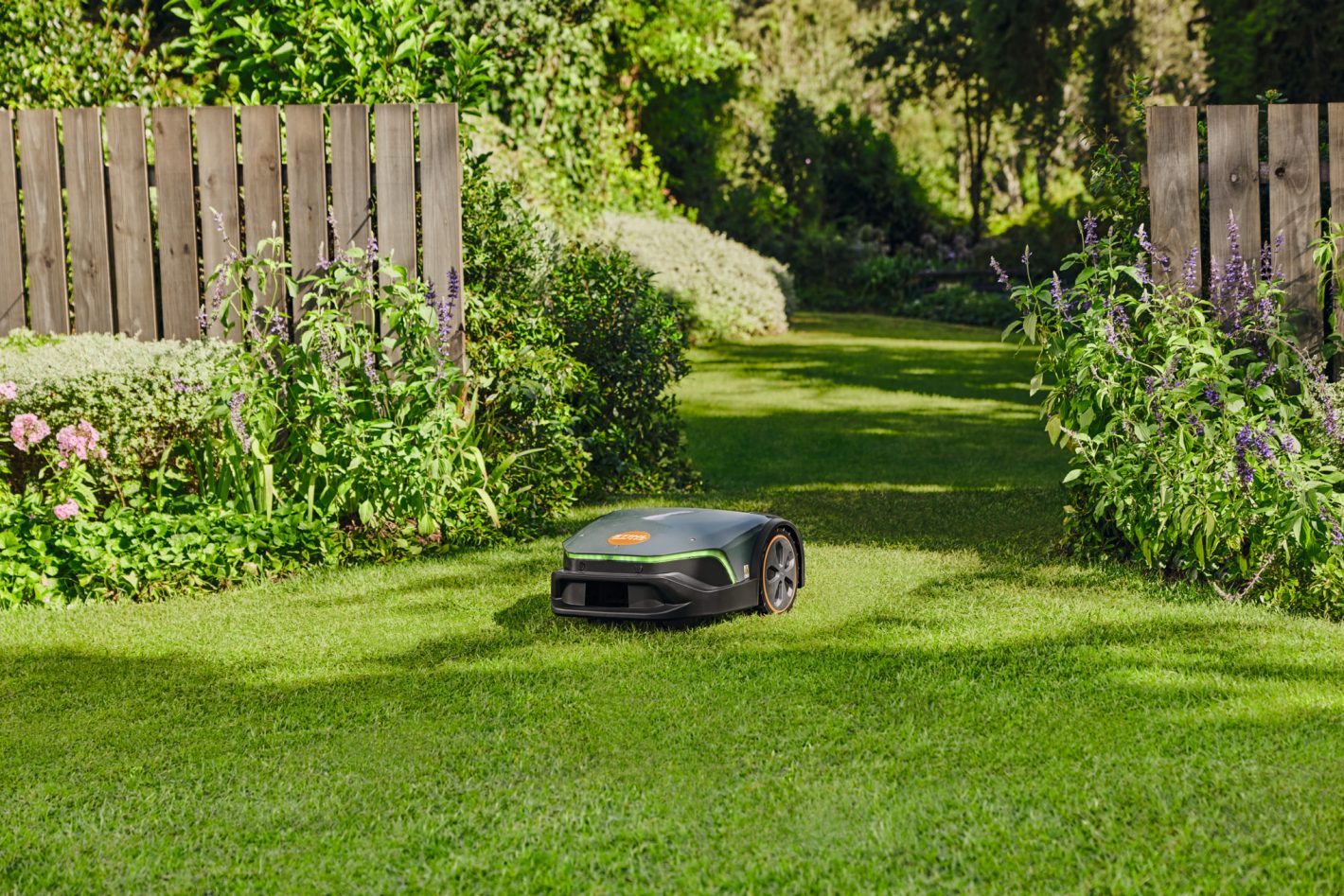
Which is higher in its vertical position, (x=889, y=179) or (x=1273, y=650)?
(x=889, y=179)

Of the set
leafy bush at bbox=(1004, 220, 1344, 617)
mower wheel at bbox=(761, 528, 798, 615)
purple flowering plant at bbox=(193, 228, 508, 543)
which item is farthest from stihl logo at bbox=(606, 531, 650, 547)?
leafy bush at bbox=(1004, 220, 1344, 617)

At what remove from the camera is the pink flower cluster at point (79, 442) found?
5.40 metres

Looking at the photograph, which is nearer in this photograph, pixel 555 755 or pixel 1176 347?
pixel 555 755

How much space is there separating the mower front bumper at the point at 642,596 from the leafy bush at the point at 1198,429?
139cm

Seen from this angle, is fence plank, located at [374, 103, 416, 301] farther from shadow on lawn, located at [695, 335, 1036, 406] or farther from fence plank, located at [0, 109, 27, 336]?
shadow on lawn, located at [695, 335, 1036, 406]

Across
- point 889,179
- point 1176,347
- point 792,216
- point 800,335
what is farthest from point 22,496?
point 889,179

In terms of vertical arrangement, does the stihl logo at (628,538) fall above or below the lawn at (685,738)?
above

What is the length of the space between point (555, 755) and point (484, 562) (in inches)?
90.7

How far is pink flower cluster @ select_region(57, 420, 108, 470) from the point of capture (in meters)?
5.40

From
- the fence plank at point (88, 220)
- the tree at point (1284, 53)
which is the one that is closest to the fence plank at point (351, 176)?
the fence plank at point (88, 220)

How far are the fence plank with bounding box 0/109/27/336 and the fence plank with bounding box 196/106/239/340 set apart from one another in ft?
3.59

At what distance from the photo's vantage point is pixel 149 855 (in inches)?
113

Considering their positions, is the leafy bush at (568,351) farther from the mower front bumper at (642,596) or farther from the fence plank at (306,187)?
the mower front bumper at (642,596)

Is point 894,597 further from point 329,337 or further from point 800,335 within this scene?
point 800,335
